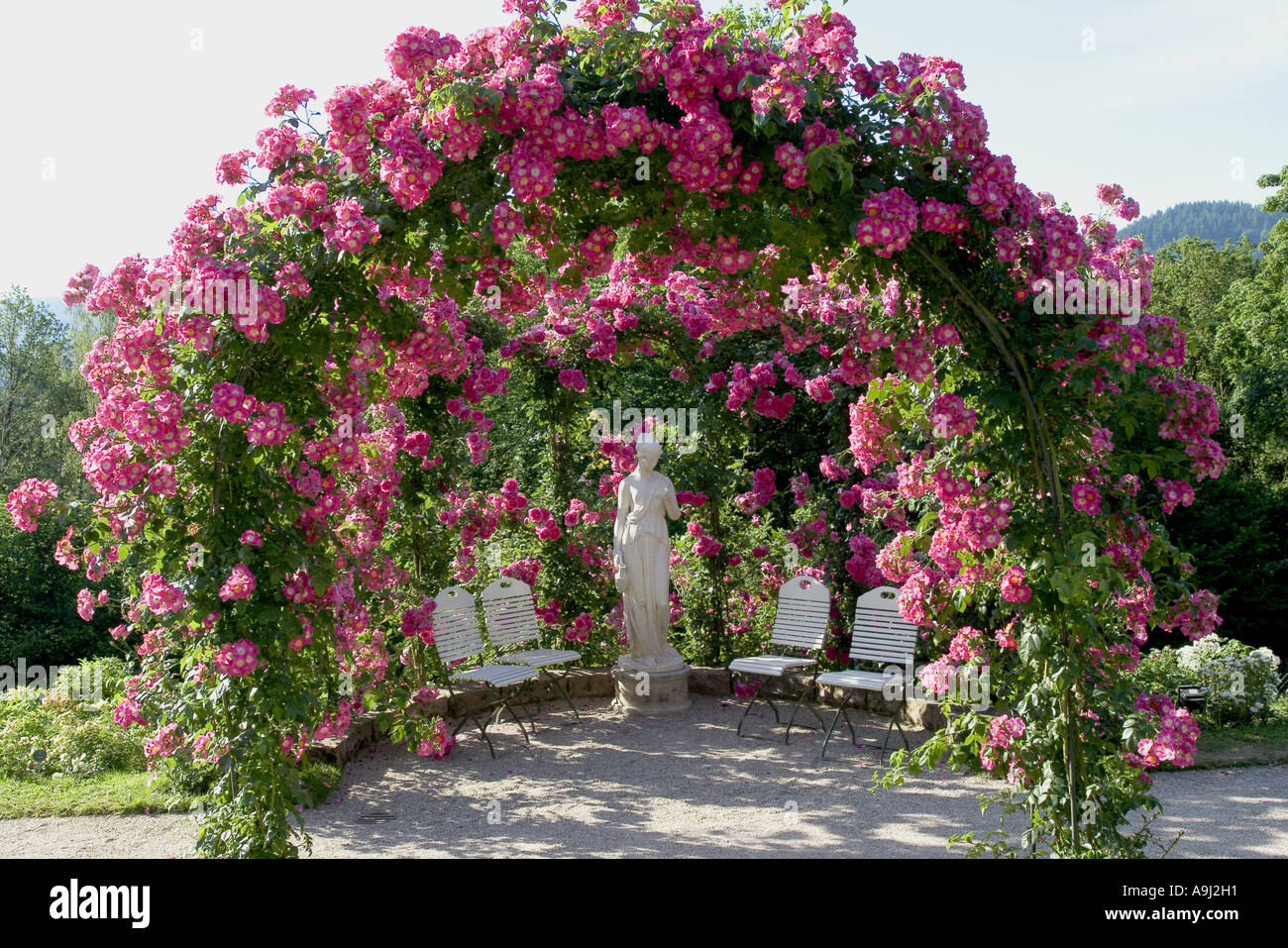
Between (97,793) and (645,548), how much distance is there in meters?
3.78

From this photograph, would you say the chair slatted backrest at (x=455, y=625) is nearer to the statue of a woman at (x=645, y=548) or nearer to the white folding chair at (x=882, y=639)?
the statue of a woman at (x=645, y=548)

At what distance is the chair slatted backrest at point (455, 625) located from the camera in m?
6.95

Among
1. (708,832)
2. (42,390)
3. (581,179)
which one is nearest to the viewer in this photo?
(581,179)

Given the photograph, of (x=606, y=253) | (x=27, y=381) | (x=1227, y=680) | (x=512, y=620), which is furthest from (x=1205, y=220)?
(x=606, y=253)

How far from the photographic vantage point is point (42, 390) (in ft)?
73.0

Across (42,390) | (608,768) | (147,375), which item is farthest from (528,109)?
A: (42,390)

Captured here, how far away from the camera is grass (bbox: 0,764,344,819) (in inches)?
217

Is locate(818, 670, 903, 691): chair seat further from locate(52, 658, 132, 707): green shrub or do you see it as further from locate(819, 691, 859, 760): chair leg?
locate(52, 658, 132, 707): green shrub

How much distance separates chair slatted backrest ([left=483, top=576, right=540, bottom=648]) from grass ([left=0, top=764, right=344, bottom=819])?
176 cm

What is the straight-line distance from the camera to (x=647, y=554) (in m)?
7.37

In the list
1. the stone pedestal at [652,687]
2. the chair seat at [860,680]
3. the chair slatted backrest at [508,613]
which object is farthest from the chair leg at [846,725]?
the chair slatted backrest at [508,613]

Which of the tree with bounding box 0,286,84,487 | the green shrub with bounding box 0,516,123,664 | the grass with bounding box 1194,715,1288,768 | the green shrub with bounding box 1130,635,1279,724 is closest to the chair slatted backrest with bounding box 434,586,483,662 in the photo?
the green shrub with bounding box 1130,635,1279,724
